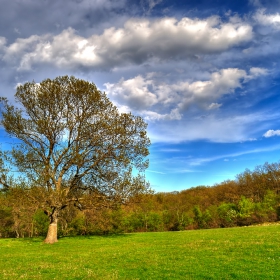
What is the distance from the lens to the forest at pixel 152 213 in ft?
97.3

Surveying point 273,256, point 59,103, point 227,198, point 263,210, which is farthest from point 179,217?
point 273,256

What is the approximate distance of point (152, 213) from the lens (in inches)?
2416

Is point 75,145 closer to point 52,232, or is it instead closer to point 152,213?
point 52,232

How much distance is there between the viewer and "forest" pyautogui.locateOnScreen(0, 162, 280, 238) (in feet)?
97.3

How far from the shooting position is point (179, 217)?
6519cm

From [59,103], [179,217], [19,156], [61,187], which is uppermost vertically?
[59,103]

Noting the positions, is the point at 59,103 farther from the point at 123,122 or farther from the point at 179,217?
the point at 179,217

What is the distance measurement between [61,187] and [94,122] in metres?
8.47

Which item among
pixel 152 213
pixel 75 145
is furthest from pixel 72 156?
pixel 152 213

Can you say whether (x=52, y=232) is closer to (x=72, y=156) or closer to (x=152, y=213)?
(x=72, y=156)

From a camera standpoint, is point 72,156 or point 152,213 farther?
point 152,213

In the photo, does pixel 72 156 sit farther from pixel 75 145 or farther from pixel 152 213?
pixel 152 213

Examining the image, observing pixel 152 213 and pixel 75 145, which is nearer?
pixel 75 145

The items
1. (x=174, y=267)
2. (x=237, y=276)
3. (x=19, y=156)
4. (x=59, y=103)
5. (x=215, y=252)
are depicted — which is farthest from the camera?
(x=59, y=103)
